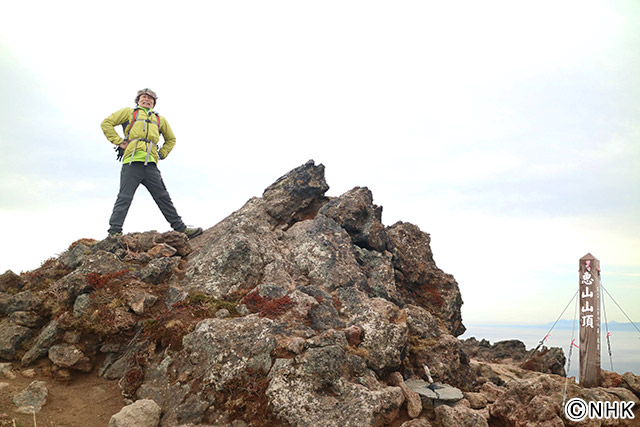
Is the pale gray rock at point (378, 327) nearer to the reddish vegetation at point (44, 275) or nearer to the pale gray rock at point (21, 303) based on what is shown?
the pale gray rock at point (21, 303)

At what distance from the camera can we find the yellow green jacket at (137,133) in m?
16.3

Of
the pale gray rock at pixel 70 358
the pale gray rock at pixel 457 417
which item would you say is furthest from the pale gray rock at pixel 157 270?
the pale gray rock at pixel 457 417

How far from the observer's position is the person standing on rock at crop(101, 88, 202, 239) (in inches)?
638

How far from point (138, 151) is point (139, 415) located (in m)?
10.4

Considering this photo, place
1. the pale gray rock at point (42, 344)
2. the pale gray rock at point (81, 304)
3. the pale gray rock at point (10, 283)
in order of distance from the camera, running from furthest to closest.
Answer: the pale gray rock at point (10, 283)
the pale gray rock at point (81, 304)
the pale gray rock at point (42, 344)

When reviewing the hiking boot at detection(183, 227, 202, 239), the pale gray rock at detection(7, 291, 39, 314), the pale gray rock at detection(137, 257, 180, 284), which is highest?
the hiking boot at detection(183, 227, 202, 239)

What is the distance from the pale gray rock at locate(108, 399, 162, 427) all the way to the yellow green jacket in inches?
387

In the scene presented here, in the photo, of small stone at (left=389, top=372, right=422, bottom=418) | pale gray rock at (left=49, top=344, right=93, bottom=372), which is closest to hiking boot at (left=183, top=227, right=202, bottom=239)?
pale gray rock at (left=49, top=344, right=93, bottom=372)

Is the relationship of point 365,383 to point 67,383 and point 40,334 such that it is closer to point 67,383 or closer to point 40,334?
point 67,383

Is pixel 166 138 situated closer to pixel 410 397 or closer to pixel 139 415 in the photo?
pixel 139 415

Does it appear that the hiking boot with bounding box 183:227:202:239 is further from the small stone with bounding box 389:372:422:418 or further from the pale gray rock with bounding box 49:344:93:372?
the small stone with bounding box 389:372:422:418

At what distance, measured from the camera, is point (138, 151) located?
1634cm

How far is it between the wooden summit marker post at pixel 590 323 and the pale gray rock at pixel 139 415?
13.2 meters

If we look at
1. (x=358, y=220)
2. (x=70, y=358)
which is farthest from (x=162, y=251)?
(x=358, y=220)
